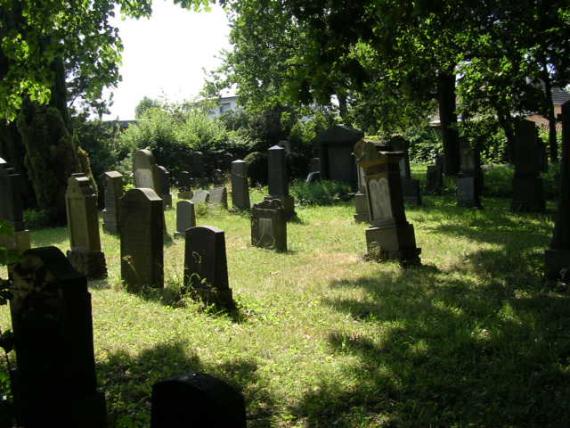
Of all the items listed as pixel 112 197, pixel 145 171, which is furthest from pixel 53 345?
pixel 145 171

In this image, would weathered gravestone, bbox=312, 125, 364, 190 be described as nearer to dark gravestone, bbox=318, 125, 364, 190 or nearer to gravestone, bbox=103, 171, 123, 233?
dark gravestone, bbox=318, 125, 364, 190

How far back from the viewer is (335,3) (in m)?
6.16

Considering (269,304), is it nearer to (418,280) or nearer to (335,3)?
(418,280)

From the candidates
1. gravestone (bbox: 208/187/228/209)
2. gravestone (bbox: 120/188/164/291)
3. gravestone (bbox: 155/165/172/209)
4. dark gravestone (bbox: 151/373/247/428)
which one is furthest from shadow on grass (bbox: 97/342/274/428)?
gravestone (bbox: 155/165/172/209)

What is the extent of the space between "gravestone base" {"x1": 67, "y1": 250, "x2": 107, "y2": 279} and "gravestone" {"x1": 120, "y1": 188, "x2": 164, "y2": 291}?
1258mm

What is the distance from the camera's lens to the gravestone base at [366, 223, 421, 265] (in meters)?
9.41

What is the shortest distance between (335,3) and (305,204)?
13.4 metres

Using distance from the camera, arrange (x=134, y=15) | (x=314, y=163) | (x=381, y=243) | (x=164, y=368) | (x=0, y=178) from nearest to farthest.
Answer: (x=164, y=368) < (x=134, y=15) < (x=381, y=243) < (x=0, y=178) < (x=314, y=163)

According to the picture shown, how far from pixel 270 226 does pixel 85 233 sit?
357cm

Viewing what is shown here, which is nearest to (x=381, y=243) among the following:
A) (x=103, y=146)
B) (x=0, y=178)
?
(x=0, y=178)

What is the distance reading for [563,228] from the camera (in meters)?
7.54

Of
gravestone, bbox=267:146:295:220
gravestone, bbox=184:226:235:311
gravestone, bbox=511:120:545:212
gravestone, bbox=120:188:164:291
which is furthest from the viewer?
gravestone, bbox=267:146:295:220

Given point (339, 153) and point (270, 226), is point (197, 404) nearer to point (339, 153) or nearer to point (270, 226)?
point (270, 226)

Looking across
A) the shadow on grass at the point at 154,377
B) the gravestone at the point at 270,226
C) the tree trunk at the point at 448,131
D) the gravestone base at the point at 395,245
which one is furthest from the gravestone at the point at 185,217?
the tree trunk at the point at 448,131
